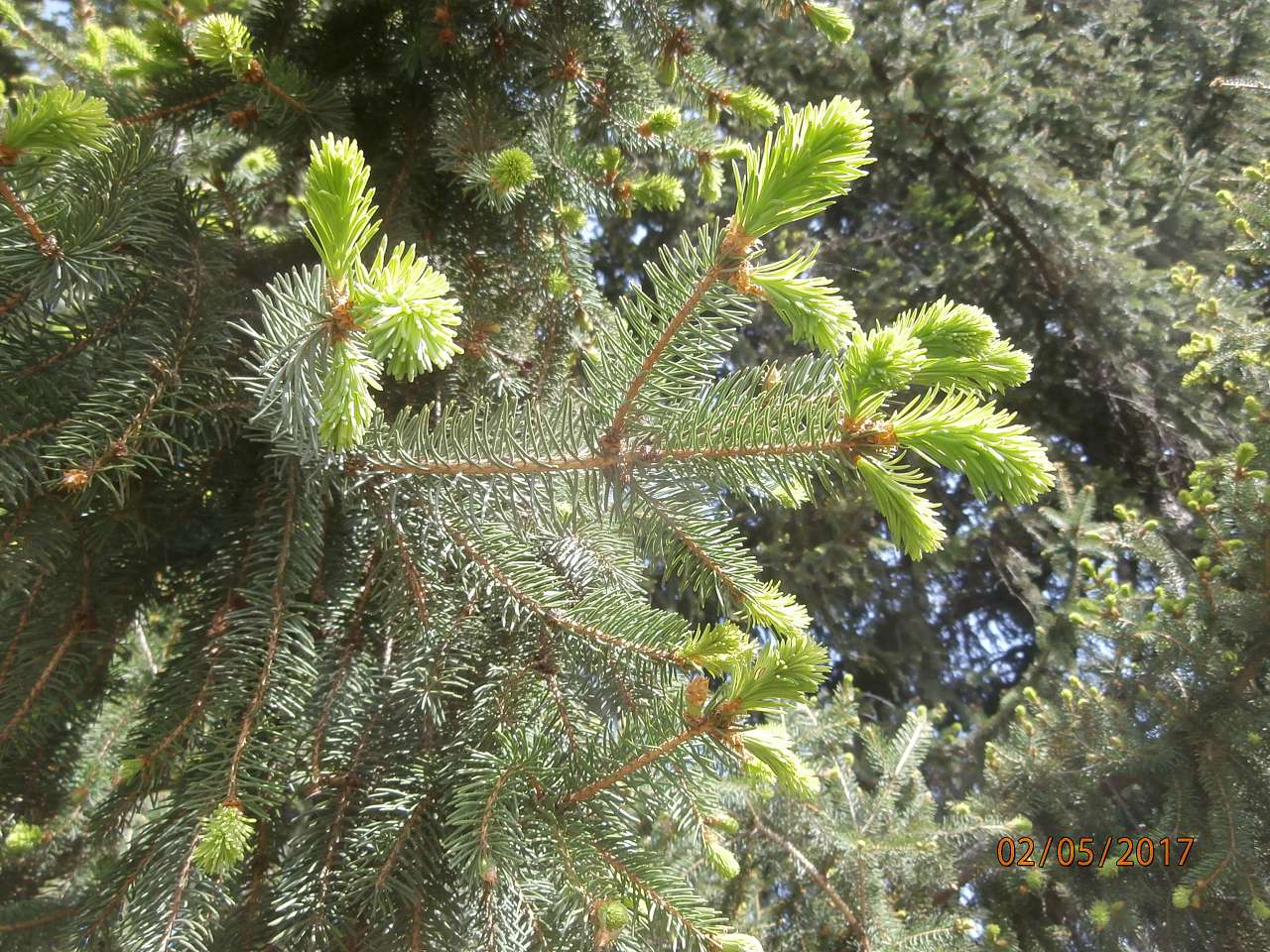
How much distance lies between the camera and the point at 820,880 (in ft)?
7.13

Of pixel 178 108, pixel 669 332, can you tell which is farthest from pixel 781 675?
pixel 178 108

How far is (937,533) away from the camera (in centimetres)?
75

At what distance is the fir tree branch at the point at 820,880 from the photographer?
6.75 feet

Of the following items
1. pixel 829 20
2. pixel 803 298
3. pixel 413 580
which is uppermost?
pixel 829 20

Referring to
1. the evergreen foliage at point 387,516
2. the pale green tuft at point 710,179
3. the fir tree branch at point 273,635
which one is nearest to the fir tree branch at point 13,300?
the evergreen foliage at point 387,516

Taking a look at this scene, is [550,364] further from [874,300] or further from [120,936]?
[874,300]

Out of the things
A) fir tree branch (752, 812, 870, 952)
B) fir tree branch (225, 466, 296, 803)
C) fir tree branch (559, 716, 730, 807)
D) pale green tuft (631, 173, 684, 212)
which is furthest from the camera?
fir tree branch (752, 812, 870, 952)

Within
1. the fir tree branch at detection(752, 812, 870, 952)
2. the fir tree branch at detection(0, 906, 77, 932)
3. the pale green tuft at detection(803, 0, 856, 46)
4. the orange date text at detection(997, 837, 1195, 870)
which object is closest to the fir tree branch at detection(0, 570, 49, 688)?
the fir tree branch at detection(0, 906, 77, 932)

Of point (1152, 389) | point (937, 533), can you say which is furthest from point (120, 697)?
point (1152, 389)

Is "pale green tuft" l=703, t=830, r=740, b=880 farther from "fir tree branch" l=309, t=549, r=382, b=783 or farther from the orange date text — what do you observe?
the orange date text

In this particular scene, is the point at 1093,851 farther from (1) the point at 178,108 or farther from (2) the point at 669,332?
(1) the point at 178,108

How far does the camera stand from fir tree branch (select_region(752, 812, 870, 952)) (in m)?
2.06

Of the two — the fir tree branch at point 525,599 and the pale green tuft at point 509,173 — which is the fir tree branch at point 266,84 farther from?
the fir tree branch at point 525,599

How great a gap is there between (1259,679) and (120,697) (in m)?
3.13
